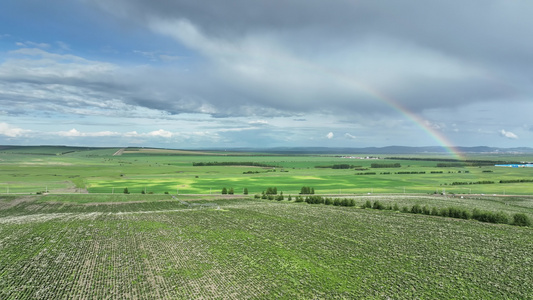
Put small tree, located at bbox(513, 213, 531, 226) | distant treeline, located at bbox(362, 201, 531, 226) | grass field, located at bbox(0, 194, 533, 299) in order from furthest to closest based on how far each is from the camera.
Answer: distant treeline, located at bbox(362, 201, 531, 226), small tree, located at bbox(513, 213, 531, 226), grass field, located at bbox(0, 194, 533, 299)

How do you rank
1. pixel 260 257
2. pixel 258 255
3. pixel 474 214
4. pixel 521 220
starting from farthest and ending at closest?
pixel 474 214, pixel 521 220, pixel 258 255, pixel 260 257

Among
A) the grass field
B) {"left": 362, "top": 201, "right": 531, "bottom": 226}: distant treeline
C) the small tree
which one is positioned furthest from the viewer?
{"left": 362, "top": 201, "right": 531, "bottom": 226}: distant treeline

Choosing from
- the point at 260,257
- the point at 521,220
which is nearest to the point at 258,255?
the point at 260,257

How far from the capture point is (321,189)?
351ft

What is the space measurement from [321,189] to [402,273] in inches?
3095

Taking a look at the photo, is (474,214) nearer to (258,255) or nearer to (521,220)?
(521,220)

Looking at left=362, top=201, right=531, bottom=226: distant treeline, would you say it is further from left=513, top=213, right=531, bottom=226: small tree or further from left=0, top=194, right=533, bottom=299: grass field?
left=0, top=194, right=533, bottom=299: grass field

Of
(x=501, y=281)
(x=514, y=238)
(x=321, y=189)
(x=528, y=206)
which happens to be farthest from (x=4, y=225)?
(x=528, y=206)

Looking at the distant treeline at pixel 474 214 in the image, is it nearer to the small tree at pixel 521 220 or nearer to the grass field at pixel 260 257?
the small tree at pixel 521 220

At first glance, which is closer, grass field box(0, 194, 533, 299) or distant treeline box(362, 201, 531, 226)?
grass field box(0, 194, 533, 299)

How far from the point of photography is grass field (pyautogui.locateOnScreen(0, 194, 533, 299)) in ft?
82.4

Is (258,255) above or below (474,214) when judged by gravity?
below

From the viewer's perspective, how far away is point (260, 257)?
1316 inches

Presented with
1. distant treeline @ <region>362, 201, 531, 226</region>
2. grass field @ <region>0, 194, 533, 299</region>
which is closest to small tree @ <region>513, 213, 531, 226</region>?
distant treeline @ <region>362, 201, 531, 226</region>
